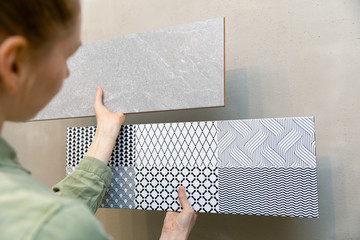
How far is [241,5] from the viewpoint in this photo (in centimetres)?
118

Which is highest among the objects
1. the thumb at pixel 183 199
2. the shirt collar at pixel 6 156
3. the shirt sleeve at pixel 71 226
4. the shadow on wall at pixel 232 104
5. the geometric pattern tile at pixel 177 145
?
the shadow on wall at pixel 232 104

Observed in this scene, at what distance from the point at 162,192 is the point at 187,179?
10 cm

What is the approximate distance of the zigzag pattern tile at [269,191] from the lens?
831 mm

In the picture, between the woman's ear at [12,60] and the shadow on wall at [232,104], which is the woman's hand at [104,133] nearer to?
the shadow on wall at [232,104]

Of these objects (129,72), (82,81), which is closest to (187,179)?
(129,72)

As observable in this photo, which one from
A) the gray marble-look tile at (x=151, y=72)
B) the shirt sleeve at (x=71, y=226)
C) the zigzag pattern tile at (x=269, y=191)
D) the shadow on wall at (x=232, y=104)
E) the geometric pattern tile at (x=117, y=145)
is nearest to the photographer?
the shirt sleeve at (x=71, y=226)

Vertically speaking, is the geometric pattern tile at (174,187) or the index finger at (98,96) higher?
the index finger at (98,96)

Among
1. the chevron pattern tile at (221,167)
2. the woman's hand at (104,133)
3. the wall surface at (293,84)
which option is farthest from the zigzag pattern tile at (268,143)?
the woman's hand at (104,133)

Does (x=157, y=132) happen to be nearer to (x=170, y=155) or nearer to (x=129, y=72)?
(x=170, y=155)

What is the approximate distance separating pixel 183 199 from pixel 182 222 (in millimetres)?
71

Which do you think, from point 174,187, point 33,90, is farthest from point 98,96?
point 33,90

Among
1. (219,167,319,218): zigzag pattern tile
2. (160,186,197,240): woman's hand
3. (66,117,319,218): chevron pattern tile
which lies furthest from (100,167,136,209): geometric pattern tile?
(219,167,319,218): zigzag pattern tile

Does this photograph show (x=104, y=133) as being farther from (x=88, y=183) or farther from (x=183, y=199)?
(x=183, y=199)

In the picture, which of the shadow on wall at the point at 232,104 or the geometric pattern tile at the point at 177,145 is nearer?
the geometric pattern tile at the point at 177,145
